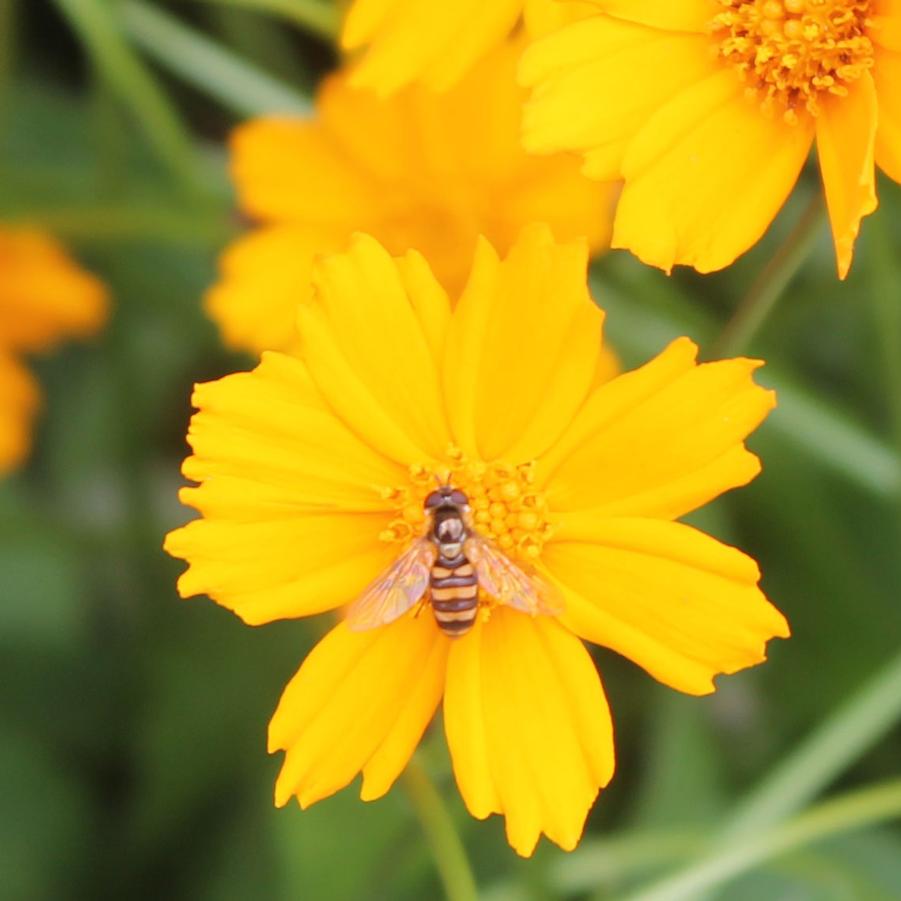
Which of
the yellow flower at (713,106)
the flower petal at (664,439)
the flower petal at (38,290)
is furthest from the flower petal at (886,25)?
the flower petal at (38,290)

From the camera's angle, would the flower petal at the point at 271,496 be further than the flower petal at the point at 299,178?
No

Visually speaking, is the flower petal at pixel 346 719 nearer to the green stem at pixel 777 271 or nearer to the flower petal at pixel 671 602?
the flower petal at pixel 671 602

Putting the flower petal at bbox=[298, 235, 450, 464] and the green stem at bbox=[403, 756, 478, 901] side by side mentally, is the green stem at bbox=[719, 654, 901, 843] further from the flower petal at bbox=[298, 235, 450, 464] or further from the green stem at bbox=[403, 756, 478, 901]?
the flower petal at bbox=[298, 235, 450, 464]

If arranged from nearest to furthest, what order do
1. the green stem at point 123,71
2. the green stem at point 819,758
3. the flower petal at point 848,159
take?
the flower petal at point 848,159 < the green stem at point 819,758 < the green stem at point 123,71

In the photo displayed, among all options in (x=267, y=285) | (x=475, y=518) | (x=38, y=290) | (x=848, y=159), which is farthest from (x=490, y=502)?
(x=38, y=290)


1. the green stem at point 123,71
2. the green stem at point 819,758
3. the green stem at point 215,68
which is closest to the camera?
the green stem at point 819,758

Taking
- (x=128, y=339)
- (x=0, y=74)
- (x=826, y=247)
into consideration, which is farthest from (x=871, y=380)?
(x=0, y=74)

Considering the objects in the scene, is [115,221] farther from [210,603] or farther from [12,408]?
[210,603]
